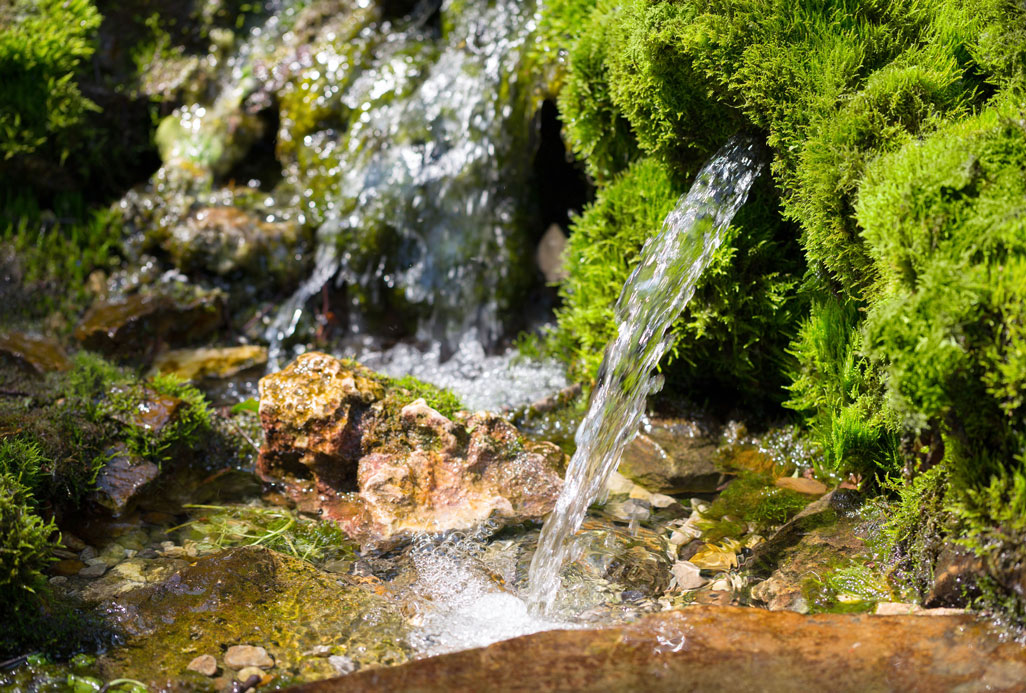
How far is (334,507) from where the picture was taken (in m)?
4.30

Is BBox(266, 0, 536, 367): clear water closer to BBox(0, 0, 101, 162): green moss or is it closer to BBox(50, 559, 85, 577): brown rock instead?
BBox(0, 0, 101, 162): green moss

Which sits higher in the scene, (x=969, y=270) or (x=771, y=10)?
(x=771, y=10)

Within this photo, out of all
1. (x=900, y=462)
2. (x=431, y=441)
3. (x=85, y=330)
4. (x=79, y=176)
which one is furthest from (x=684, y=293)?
(x=79, y=176)

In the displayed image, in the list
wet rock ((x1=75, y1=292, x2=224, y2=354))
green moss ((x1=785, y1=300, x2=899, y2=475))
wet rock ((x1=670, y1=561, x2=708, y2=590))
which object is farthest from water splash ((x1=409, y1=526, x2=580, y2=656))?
wet rock ((x1=75, y1=292, x2=224, y2=354))

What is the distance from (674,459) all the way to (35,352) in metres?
4.52

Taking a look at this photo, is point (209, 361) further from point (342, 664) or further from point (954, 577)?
point (954, 577)

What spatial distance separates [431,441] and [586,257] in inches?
62.5

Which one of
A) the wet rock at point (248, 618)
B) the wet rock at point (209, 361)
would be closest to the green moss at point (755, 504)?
the wet rock at point (248, 618)

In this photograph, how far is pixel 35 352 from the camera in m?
5.60

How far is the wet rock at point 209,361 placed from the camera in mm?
6207

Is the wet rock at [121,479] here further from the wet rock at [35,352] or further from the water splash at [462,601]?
the water splash at [462,601]

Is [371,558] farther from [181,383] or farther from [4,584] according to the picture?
[181,383]

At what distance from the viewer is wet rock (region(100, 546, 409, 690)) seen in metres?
2.89

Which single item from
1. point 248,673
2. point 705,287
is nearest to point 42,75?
point 705,287
